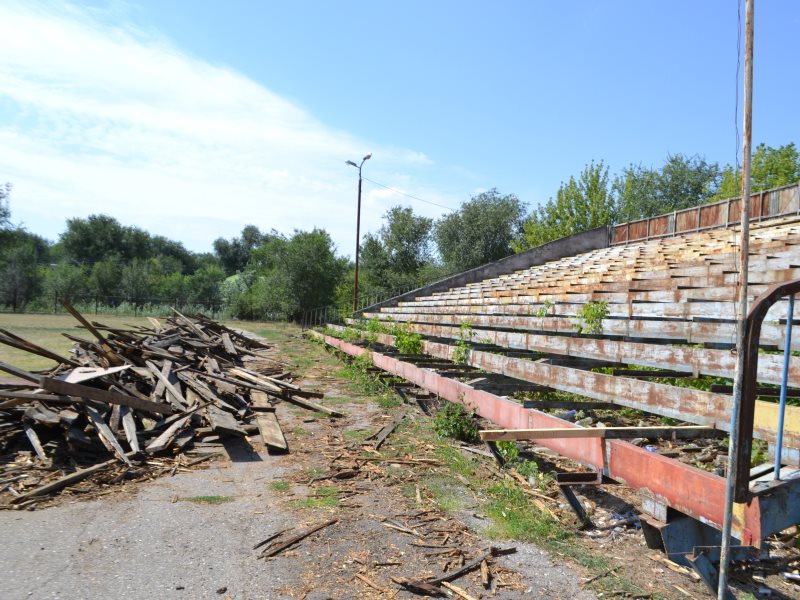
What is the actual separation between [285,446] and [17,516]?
2829 millimetres

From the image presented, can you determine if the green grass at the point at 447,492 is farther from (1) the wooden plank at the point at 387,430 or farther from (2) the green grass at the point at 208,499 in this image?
(2) the green grass at the point at 208,499

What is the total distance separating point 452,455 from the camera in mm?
5996

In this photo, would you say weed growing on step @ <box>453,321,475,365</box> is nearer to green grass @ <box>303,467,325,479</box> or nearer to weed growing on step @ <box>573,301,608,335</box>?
weed growing on step @ <box>573,301,608,335</box>

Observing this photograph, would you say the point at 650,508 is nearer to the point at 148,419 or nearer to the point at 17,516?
the point at 17,516

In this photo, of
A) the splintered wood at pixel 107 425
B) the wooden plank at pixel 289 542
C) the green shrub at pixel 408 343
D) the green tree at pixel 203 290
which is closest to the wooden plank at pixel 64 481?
the splintered wood at pixel 107 425

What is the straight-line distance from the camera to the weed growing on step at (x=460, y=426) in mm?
6730

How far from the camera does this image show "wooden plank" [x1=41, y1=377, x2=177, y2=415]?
6.01m

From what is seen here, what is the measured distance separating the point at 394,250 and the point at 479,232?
9.06 m

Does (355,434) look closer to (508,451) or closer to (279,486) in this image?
(279,486)

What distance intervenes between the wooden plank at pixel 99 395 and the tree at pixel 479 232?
36711mm

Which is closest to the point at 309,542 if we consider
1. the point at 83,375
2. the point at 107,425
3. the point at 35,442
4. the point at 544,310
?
the point at 107,425

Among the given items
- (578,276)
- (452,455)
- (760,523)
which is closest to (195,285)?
(578,276)

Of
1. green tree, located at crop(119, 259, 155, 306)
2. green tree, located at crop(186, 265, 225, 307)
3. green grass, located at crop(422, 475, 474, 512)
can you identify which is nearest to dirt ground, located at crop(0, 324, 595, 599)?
green grass, located at crop(422, 475, 474, 512)

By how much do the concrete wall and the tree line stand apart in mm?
9296
